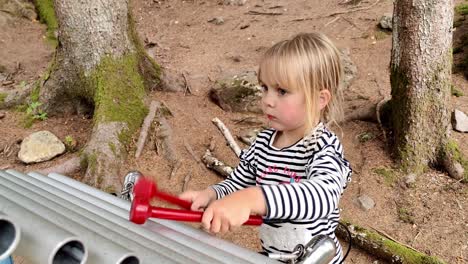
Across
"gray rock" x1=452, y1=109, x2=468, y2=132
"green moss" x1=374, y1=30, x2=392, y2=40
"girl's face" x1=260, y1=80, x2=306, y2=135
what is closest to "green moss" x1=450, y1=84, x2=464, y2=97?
"gray rock" x1=452, y1=109, x2=468, y2=132

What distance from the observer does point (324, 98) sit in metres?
1.89

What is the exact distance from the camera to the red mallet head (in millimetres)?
1279

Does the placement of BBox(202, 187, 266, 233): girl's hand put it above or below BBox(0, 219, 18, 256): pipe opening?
below

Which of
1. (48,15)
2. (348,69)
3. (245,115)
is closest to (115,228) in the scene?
(245,115)

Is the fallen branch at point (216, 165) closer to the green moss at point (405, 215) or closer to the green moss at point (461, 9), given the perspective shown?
the green moss at point (405, 215)

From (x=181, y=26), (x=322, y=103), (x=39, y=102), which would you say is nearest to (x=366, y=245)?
(x=322, y=103)

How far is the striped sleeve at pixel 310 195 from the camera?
5.00 ft

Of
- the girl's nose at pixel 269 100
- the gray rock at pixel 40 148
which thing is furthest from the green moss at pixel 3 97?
the girl's nose at pixel 269 100

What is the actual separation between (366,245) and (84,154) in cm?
230

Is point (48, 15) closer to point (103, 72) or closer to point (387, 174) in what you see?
point (103, 72)

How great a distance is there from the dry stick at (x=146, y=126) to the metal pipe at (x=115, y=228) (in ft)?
7.44

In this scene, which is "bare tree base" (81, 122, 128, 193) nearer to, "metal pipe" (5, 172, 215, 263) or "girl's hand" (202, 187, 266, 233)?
"metal pipe" (5, 172, 215, 263)

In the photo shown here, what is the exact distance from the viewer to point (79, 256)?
125 cm

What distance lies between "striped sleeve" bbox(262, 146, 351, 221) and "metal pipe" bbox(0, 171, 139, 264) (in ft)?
1.57
